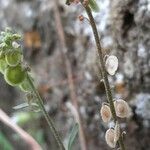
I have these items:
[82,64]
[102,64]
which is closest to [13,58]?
[102,64]

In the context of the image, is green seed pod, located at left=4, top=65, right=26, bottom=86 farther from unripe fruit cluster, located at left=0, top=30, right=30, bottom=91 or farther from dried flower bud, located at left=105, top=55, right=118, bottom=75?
dried flower bud, located at left=105, top=55, right=118, bottom=75

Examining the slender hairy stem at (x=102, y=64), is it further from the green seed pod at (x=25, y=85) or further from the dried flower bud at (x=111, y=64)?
the green seed pod at (x=25, y=85)

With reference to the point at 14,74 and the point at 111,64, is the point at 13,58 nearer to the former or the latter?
the point at 14,74

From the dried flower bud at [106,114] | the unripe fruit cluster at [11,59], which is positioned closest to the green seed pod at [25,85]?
the unripe fruit cluster at [11,59]

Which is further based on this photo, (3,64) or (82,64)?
(82,64)

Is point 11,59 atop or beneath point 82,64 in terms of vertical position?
atop

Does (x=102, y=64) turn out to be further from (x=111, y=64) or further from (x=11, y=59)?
(x=11, y=59)

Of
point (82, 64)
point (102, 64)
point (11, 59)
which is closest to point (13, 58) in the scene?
point (11, 59)

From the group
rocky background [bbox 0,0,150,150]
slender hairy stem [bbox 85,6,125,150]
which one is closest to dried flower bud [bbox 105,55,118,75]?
slender hairy stem [bbox 85,6,125,150]
